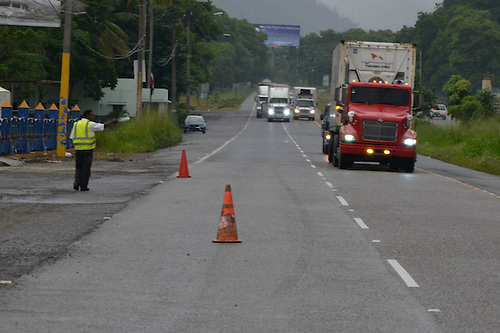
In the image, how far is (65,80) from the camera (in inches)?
1332

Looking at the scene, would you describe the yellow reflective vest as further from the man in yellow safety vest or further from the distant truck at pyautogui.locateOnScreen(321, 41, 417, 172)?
the distant truck at pyautogui.locateOnScreen(321, 41, 417, 172)

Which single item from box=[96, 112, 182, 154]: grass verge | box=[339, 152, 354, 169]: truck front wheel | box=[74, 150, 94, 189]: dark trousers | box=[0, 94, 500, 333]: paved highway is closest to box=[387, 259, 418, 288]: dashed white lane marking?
box=[0, 94, 500, 333]: paved highway

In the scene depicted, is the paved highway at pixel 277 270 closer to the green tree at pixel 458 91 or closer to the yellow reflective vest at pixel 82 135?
the yellow reflective vest at pixel 82 135

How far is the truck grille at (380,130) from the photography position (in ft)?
95.3

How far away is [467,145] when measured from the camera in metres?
45.3

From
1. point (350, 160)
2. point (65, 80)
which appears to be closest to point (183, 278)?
point (350, 160)

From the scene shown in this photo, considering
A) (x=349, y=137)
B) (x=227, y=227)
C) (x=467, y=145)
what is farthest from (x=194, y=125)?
(x=227, y=227)

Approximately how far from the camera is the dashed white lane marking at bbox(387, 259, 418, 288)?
10047 mm

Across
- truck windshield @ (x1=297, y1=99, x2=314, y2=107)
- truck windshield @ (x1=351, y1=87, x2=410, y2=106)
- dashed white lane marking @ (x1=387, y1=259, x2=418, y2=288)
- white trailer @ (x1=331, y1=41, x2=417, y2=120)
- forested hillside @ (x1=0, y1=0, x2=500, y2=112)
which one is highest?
forested hillside @ (x1=0, y1=0, x2=500, y2=112)

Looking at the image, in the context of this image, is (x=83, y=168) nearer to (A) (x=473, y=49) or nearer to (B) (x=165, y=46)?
(B) (x=165, y=46)

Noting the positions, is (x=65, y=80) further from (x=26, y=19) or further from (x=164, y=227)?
(x=164, y=227)

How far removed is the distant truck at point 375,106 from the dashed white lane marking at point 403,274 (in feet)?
57.8

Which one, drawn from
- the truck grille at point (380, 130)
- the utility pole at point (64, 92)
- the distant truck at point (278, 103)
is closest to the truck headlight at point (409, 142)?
the truck grille at point (380, 130)

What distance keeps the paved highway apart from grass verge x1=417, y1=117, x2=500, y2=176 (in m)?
18.0
